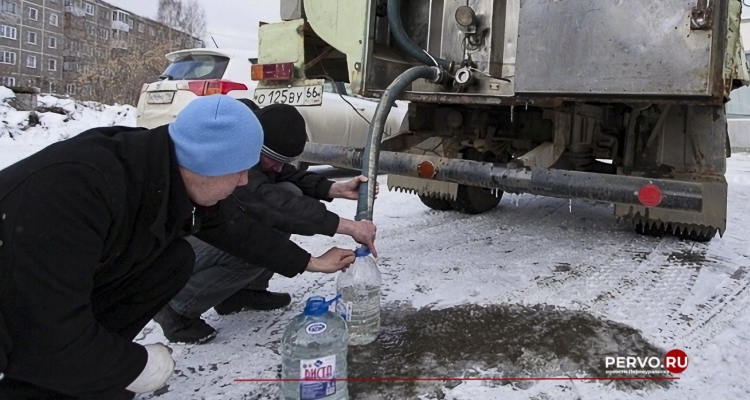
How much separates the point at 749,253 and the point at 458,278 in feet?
7.33

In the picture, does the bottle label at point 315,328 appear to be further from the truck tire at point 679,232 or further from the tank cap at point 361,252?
the truck tire at point 679,232

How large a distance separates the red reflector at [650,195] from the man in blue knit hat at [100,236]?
214 centimetres

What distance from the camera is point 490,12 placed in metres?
3.68

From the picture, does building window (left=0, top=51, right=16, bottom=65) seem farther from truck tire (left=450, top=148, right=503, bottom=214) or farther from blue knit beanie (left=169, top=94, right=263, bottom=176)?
blue knit beanie (left=169, top=94, right=263, bottom=176)

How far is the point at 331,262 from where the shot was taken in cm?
195

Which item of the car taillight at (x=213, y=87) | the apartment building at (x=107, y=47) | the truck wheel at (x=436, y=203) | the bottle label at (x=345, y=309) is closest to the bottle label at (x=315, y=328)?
the bottle label at (x=345, y=309)

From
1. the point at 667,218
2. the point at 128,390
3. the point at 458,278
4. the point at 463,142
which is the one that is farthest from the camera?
the point at 463,142

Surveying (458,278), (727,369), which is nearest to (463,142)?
(458,278)

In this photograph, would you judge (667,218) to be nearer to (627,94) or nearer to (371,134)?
(627,94)

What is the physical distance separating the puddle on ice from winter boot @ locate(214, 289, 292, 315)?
0.53m

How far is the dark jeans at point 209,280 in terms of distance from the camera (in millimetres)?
2178

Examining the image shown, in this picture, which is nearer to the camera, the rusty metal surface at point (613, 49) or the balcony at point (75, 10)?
the rusty metal surface at point (613, 49)

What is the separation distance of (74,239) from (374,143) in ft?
5.83

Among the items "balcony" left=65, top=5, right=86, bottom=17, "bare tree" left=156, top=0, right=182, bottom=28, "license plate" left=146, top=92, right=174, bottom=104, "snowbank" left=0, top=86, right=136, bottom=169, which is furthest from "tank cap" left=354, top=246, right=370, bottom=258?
"balcony" left=65, top=5, right=86, bottom=17
